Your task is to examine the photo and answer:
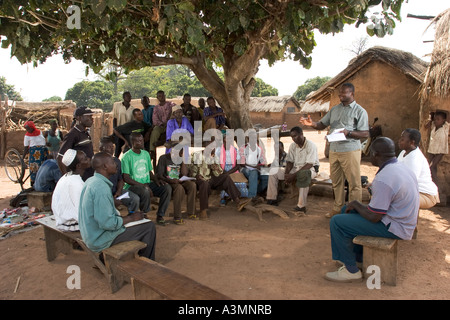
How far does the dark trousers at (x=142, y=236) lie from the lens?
11.7ft

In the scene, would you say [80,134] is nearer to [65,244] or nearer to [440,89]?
[65,244]

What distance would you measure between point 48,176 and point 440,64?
301 inches

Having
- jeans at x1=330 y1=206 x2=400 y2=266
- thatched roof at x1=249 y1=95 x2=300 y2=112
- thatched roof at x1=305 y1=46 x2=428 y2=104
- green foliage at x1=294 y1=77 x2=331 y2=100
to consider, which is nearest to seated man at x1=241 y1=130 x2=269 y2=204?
jeans at x1=330 y1=206 x2=400 y2=266

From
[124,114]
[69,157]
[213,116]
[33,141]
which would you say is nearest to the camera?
[69,157]

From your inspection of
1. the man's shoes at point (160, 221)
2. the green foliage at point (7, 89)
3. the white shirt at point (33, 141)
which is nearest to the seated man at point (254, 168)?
the man's shoes at point (160, 221)

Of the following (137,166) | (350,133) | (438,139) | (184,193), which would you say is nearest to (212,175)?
(184,193)

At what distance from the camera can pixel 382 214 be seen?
10.9 ft

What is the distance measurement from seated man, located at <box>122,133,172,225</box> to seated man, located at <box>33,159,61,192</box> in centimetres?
162

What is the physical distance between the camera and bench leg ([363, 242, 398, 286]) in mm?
3342

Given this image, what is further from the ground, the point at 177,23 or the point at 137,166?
the point at 177,23

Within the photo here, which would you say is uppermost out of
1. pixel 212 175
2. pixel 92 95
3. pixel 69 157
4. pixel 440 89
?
pixel 92 95

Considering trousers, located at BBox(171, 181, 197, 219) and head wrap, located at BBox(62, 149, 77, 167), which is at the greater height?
head wrap, located at BBox(62, 149, 77, 167)

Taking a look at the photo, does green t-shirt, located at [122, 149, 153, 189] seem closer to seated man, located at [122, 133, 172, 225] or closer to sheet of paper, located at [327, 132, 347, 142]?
seated man, located at [122, 133, 172, 225]

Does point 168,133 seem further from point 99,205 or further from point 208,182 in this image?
point 99,205
